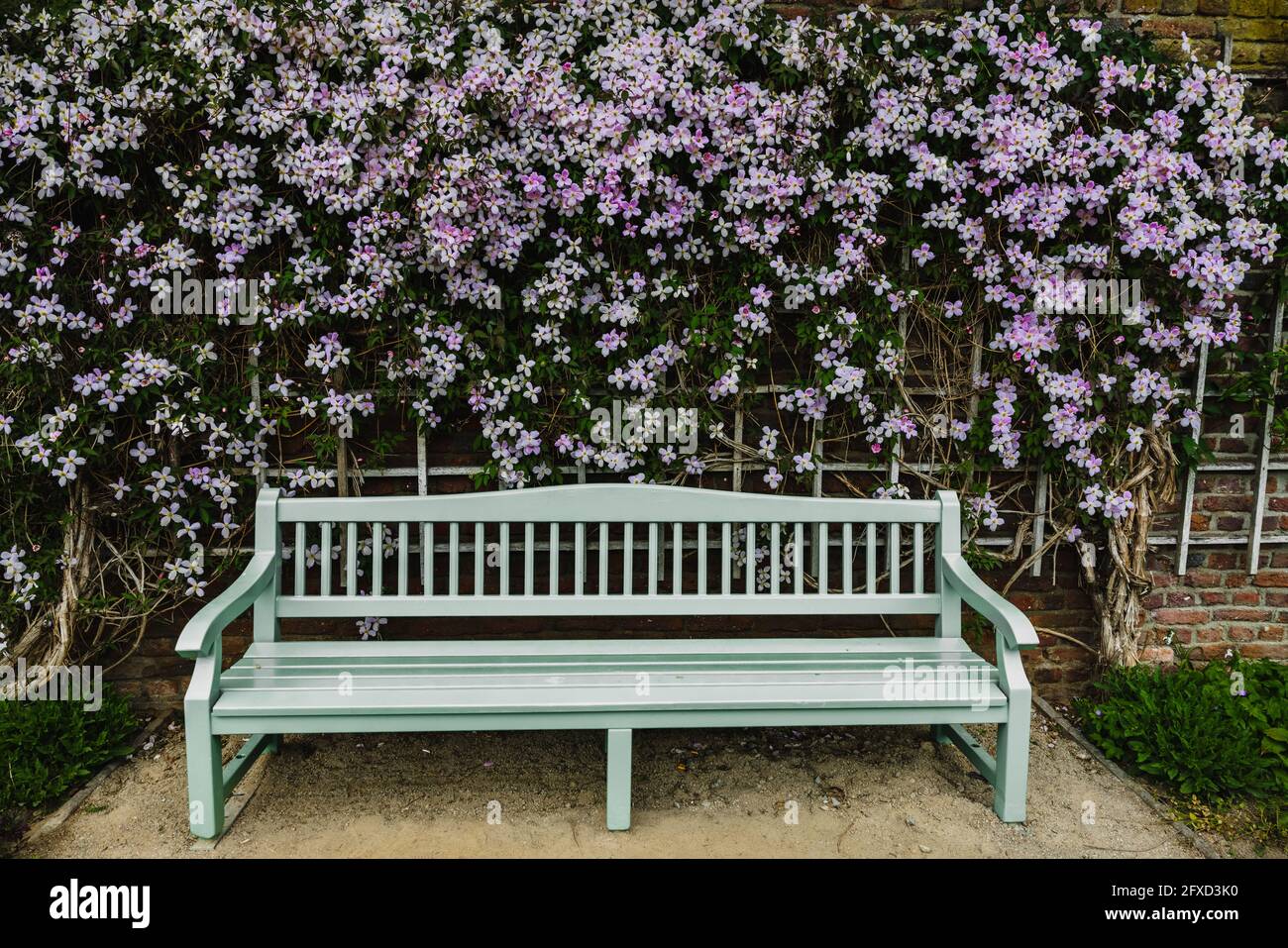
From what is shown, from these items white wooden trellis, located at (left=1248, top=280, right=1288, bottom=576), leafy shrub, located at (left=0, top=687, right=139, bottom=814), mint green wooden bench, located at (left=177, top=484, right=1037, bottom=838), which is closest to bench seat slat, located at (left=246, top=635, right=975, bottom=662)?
mint green wooden bench, located at (left=177, top=484, right=1037, bottom=838)

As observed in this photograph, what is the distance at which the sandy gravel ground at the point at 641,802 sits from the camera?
2.83m

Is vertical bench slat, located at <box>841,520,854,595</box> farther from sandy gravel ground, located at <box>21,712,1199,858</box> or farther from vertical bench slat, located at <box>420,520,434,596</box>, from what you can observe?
vertical bench slat, located at <box>420,520,434,596</box>

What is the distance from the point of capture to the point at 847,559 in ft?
11.6

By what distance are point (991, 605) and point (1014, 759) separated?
477 millimetres

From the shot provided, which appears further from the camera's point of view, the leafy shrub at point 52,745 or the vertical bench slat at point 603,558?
the vertical bench slat at point 603,558

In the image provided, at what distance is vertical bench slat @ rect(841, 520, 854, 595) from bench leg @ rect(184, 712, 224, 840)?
7.03 ft

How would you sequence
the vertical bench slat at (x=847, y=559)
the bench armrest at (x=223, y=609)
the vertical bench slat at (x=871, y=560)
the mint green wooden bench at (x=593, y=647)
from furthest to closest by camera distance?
the vertical bench slat at (x=847, y=559), the vertical bench slat at (x=871, y=560), the mint green wooden bench at (x=593, y=647), the bench armrest at (x=223, y=609)

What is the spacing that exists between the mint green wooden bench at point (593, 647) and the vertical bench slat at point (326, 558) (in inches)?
0.6

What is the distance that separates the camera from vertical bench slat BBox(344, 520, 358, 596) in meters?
3.31

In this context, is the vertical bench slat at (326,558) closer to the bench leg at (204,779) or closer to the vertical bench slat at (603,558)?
the bench leg at (204,779)

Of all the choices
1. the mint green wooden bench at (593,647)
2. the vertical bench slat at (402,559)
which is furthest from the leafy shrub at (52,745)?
the vertical bench slat at (402,559)

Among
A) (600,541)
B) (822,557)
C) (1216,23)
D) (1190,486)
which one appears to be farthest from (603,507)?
(1216,23)

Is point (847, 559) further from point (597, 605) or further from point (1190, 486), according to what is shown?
point (1190, 486)

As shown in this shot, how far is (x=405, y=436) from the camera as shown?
365cm
